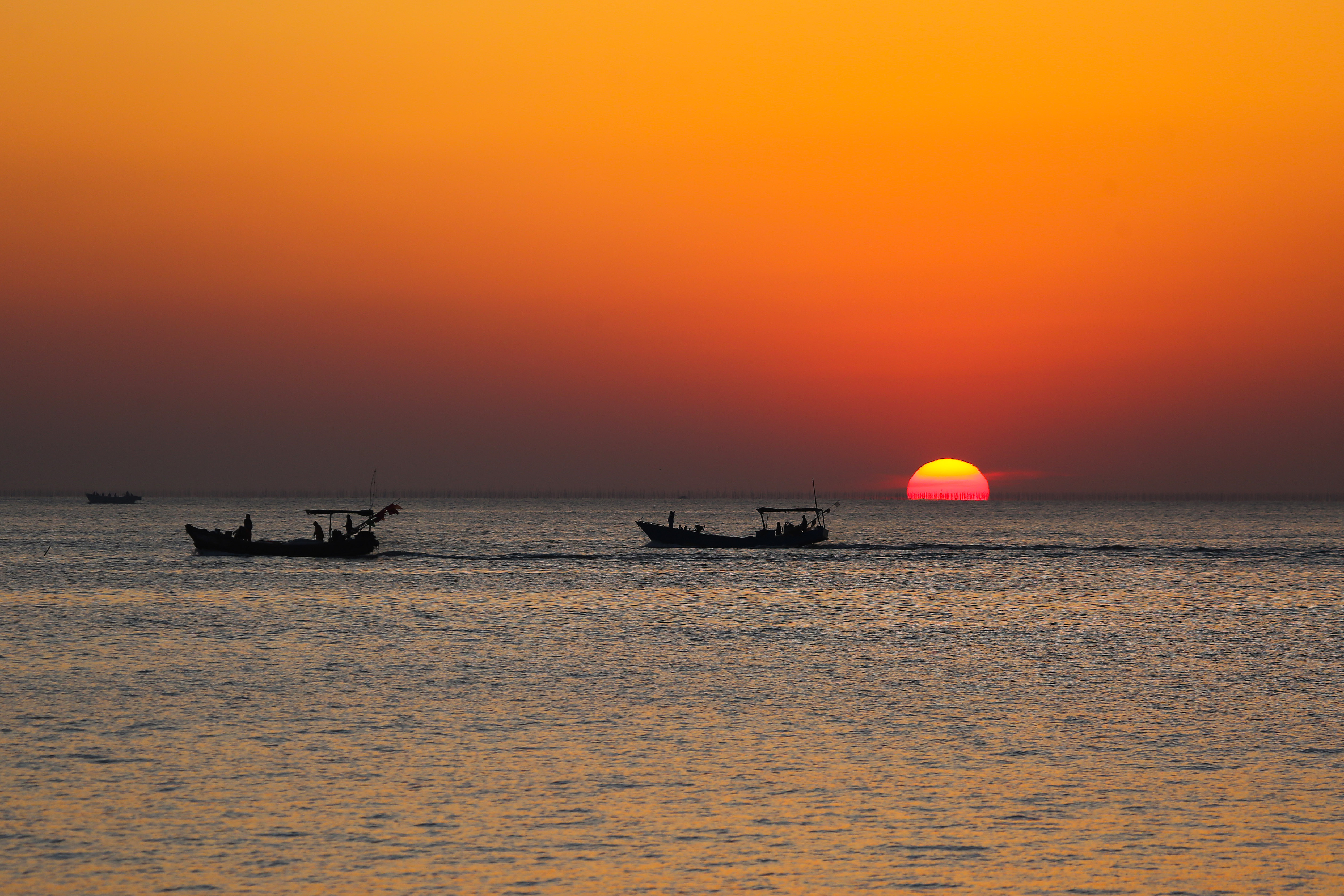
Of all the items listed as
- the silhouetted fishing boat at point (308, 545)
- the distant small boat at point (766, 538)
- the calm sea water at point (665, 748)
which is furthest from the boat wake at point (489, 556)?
the calm sea water at point (665, 748)

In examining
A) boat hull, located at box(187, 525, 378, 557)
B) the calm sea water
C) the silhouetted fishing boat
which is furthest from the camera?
boat hull, located at box(187, 525, 378, 557)

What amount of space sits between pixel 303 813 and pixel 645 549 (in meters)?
105

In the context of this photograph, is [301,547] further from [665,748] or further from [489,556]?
[665,748]

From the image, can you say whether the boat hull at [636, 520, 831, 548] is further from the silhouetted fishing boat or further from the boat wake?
the silhouetted fishing boat

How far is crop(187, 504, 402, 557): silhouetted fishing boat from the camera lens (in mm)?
92812

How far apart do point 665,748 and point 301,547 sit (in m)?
73.5

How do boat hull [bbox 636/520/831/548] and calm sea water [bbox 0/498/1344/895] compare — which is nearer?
calm sea water [bbox 0/498/1344/895]

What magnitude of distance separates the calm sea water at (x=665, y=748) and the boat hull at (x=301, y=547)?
29.6m

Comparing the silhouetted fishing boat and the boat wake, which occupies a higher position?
the silhouetted fishing boat

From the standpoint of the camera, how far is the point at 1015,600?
68938 millimetres

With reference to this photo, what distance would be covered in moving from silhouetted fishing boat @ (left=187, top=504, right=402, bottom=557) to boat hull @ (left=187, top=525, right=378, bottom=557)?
2 centimetres

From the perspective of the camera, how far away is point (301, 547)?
94250 mm

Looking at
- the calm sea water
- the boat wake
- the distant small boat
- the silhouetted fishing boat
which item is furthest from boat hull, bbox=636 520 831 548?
the calm sea water

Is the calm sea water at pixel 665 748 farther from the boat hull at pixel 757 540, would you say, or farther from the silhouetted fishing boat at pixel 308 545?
the boat hull at pixel 757 540
